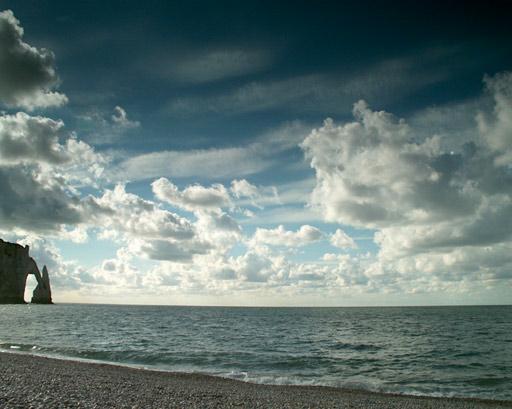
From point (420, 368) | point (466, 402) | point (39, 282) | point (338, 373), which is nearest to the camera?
point (466, 402)

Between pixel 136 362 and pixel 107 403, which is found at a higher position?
pixel 107 403

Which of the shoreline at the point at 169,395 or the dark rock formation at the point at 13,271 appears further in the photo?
the dark rock formation at the point at 13,271

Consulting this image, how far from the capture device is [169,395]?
15.3 meters

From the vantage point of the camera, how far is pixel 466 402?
19078mm

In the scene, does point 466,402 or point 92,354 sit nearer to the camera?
point 466,402

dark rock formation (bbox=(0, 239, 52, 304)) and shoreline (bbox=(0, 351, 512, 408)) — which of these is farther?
dark rock formation (bbox=(0, 239, 52, 304))

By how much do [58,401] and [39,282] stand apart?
217 metres

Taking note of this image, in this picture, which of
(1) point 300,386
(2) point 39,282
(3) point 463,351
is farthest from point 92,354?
(2) point 39,282

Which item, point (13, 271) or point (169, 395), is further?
point (13, 271)

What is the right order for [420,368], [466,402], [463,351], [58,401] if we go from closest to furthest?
[58,401] < [466,402] < [420,368] < [463,351]

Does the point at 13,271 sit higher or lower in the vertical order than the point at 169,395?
higher

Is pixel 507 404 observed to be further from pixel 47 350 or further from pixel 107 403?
pixel 47 350

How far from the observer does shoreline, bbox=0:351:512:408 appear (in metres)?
13.1

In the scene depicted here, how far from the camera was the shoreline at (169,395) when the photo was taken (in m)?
13.1
